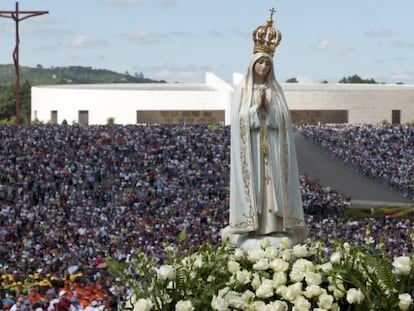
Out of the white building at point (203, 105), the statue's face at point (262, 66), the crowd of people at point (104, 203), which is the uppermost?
the white building at point (203, 105)

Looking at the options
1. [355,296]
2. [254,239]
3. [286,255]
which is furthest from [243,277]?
[254,239]

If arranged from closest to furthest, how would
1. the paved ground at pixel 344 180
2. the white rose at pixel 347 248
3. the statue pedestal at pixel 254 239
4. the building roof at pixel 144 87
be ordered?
the white rose at pixel 347 248 < the statue pedestal at pixel 254 239 < the paved ground at pixel 344 180 < the building roof at pixel 144 87

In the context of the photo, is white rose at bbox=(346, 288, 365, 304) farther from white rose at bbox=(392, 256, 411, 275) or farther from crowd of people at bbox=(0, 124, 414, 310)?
crowd of people at bbox=(0, 124, 414, 310)

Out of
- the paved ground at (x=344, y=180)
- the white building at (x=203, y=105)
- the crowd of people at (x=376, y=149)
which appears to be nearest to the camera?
the paved ground at (x=344, y=180)

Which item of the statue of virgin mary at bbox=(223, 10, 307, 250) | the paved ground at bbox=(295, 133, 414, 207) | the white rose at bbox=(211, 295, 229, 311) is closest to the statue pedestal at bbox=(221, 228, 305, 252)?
the statue of virgin mary at bbox=(223, 10, 307, 250)

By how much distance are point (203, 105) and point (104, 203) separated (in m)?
43.3

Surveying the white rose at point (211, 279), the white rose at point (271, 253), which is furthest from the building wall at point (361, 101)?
the white rose at point (211, 279)

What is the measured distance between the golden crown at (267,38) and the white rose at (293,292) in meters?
4.23

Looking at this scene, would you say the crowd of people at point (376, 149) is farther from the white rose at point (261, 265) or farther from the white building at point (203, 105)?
the white rose at point (261, 265)

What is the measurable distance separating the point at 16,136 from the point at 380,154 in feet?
58.7

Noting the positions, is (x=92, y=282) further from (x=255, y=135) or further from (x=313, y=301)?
(x=313, y=301)

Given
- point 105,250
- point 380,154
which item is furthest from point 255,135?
point 380,154

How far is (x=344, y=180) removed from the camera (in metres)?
44.3

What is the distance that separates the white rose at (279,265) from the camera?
6.19 meters
